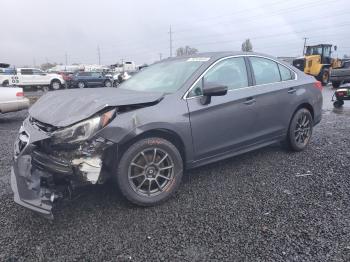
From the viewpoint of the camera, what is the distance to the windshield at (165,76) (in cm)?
368

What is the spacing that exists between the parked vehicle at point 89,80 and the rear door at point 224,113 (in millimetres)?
27910

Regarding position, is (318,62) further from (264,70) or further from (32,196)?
(32,196)

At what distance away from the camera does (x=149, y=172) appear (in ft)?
10.5

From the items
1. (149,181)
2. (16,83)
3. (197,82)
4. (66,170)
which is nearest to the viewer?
(66,170)

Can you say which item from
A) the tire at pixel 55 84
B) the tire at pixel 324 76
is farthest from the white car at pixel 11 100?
the tire at pixel 55 84

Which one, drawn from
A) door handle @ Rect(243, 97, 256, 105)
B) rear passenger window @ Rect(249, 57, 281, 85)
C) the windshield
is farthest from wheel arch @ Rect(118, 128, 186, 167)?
rear passenger window @ Rect(249, 57, 281, 85)

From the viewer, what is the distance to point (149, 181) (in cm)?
321

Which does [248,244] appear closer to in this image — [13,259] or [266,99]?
[13,259]

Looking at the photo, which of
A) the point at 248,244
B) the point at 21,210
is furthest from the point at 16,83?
the point at 248,244

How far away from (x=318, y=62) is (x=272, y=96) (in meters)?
20.3

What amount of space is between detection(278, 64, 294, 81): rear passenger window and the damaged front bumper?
2972 millimetres

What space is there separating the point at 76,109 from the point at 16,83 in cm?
A: 2754

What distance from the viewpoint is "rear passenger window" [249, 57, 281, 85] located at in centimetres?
423

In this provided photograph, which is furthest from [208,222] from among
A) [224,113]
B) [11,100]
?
[11,100]
